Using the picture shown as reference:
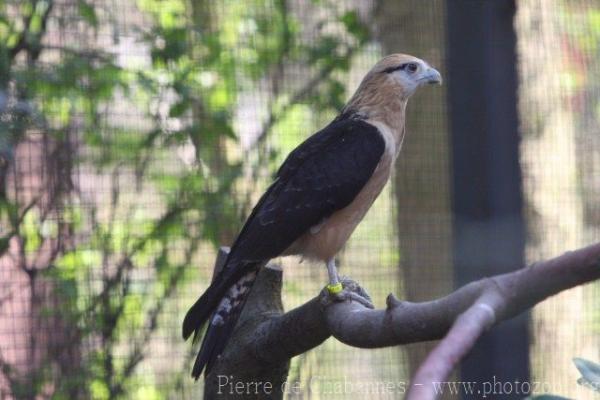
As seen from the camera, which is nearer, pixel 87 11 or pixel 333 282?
pixel 333 282

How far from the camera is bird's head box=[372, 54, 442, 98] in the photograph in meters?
2.26

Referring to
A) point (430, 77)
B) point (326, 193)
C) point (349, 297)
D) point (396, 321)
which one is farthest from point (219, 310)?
point (430, 77)

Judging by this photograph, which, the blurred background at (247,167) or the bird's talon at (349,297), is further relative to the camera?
the blurred background at (247,167)

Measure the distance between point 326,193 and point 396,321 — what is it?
72cm

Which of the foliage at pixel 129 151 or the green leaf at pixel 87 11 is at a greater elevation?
the green leaf at pixel 87 11

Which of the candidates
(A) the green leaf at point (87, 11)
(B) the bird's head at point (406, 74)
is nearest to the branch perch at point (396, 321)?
(B) the bird's head at point (406, 74)

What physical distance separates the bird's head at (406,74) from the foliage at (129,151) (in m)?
0.30

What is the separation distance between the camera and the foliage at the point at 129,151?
229 centimetres

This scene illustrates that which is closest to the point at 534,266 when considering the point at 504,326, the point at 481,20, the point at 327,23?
the point at 504,326

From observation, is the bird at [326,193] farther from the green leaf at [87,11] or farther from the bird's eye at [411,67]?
the green leaf at [87,11]

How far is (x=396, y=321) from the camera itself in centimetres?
132

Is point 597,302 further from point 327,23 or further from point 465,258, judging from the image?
point 327,23

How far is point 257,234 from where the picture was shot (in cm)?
188

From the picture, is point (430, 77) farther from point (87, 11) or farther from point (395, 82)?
point (87, 11)
